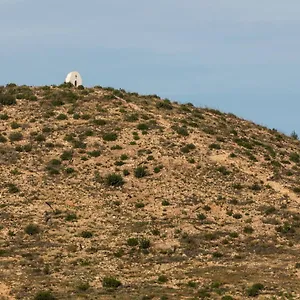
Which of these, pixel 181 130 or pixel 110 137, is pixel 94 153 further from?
pixel 181 130

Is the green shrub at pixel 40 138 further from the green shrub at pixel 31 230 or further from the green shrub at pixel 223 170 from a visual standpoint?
the green shrub at pixel 223 170

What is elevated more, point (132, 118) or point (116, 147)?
point (132, 118)

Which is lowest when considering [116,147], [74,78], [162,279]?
[162,279]

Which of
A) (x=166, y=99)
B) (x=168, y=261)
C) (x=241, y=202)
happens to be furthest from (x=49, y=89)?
(x=168, y=261)

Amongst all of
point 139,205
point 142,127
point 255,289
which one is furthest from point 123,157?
point 255,289

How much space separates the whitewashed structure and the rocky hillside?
6.35m

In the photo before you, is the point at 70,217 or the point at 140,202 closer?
the point at 70,217

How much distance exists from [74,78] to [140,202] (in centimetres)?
3430

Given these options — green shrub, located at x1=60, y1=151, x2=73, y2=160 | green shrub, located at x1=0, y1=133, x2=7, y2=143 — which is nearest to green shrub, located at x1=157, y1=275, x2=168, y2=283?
green shrub, located at x1=60, y1=151, x2=73, y2=160

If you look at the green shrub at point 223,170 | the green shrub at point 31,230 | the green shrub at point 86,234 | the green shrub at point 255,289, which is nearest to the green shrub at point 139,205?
the green shrub at point 86,234

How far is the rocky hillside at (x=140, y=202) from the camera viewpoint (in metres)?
39.5

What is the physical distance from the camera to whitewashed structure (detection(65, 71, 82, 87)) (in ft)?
270

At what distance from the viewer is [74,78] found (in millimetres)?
82688

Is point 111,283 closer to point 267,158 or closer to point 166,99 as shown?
point 267,158
